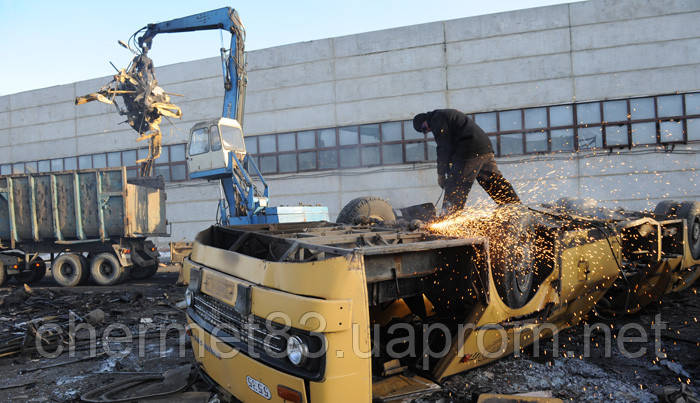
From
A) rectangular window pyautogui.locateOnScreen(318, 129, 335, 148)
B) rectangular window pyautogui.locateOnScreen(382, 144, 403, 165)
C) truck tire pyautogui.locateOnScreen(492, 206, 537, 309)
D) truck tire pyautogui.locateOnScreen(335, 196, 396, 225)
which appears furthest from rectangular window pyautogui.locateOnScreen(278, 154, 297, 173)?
truck tire pyautogui.locateOnScreen(492, 206, 537, 309)

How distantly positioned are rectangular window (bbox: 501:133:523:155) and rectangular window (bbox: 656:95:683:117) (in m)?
3.88

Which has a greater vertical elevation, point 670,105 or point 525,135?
point 670,105

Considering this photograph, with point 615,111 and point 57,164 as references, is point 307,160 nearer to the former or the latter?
point 615,111

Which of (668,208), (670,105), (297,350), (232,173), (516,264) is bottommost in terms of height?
(297,350)

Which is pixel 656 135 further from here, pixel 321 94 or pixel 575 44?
pixel 321 94

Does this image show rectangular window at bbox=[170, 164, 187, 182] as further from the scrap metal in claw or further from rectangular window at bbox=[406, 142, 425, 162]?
rectangular window at bbox=[406, 142, 425, 162]

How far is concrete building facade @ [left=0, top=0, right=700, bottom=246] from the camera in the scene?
11.9 m

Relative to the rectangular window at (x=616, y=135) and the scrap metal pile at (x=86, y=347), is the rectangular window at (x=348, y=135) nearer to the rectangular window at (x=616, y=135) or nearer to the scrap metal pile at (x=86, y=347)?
the rectangular window at (x=616, y=135)

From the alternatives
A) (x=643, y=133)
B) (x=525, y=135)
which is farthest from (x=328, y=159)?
(x=643, y=133)

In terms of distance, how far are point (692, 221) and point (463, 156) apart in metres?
2.99

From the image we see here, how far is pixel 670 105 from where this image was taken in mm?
11828

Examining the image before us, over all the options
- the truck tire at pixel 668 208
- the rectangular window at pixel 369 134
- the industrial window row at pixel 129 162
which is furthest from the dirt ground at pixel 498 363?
the industrial window row at pixel 129 162

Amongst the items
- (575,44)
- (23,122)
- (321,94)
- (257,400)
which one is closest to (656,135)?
(575,44)

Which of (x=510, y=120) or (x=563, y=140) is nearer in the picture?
(x=563, y=140)
